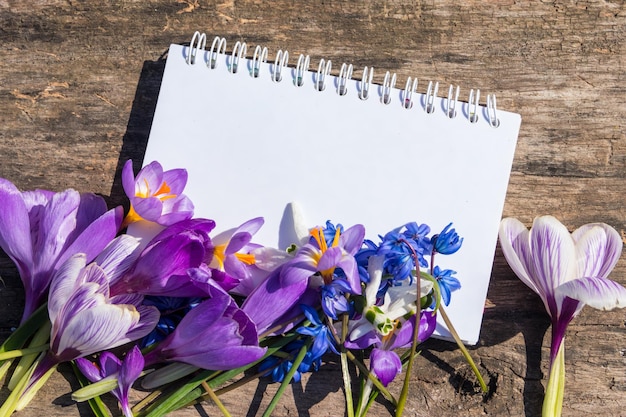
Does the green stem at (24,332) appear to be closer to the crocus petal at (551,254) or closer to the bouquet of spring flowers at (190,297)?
the bouquet of spring flowers at (190,297)

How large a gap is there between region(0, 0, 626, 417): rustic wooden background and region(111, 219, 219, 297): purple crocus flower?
0.10 metres

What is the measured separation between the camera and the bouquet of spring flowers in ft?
1.85

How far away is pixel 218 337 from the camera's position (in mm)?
560

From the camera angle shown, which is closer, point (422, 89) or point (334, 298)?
point (334, 298)

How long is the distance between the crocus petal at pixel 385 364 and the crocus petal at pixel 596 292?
0.17 metres

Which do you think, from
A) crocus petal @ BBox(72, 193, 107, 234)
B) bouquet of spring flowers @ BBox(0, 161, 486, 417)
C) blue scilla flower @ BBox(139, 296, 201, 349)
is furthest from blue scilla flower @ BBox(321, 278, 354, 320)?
crocus petal @ BBox(72, 193, 107, 234)

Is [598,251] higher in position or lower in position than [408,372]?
higher

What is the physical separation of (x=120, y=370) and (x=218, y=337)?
10cm

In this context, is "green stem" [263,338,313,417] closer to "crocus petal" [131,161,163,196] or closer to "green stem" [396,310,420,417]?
"green stem" [396,310,420,417]

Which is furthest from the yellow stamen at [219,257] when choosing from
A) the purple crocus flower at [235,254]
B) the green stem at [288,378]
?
the green stem at [288,378]

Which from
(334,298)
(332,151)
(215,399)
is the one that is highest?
(332,151)

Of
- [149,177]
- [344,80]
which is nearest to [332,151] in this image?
[344,80]

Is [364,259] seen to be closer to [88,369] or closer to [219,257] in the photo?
[219,257]

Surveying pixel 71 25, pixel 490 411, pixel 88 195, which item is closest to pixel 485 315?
pixel 490 411
